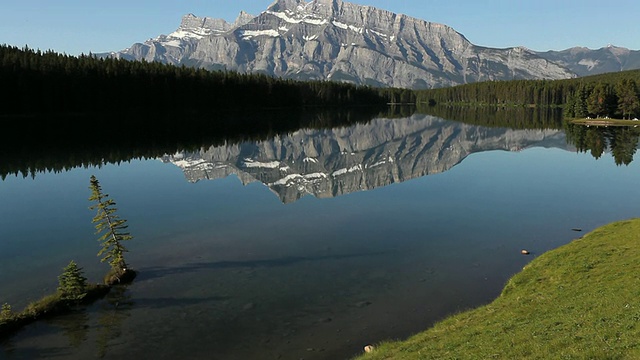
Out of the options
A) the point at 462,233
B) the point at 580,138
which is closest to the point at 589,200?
the point at 462,233

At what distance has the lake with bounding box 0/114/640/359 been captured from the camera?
26.0 meters

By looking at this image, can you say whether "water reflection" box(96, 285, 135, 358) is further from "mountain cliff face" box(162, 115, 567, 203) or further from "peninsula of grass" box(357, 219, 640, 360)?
"mountain cliff face" box(162, 115, 567, 203)

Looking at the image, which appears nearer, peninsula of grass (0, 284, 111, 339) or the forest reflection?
peninsula of grass (0, 284, 111, 339)

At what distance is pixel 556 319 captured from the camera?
67.8 ft

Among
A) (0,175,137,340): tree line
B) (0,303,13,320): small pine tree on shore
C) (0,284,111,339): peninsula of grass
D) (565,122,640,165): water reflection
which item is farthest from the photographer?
(565,122,640,165): water reflection

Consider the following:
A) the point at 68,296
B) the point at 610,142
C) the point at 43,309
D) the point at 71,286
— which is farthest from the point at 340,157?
the point at 610,142

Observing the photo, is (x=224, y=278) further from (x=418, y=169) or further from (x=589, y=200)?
(x=418, y=169)

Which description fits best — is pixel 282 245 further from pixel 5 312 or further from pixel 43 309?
pixel 5 312

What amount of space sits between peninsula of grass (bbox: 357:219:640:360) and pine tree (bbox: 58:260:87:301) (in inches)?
777

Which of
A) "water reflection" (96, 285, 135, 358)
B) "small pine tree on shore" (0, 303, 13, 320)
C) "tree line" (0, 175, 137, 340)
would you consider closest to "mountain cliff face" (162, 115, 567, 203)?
"tree line" (0, 175, 137, 340)

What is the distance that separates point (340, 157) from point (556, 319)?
87.0 metres

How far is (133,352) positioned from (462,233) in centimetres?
3396

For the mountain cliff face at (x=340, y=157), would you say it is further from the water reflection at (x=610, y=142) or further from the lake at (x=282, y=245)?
the water reflection at (x=610, y=142)

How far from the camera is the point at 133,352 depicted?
23.8 m
